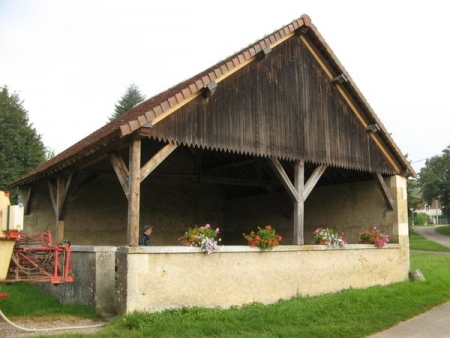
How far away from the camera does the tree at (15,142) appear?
79.6ft

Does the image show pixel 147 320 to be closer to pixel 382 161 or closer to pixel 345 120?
pixel 345 120

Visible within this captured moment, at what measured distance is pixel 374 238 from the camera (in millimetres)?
11734

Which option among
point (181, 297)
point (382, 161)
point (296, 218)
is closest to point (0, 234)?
point (181, 297)

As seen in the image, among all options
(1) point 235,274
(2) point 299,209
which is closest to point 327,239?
(2) point 299,209

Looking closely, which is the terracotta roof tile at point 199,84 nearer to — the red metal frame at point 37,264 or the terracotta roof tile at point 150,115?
the terracotta roof tile at point 150,115

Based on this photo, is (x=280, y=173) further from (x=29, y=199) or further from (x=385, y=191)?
(x=29, y=199)

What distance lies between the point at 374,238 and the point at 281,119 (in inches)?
159

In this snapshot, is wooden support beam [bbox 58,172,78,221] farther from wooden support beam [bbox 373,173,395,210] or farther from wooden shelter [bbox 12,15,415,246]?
wooden support beam [bbox 373,173,395,210]

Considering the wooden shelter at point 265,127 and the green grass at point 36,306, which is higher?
the wooden shelter at point 265,127

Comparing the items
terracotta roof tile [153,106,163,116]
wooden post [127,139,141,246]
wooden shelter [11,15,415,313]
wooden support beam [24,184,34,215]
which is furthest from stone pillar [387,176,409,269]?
wooden support beam [24,184,34,215]

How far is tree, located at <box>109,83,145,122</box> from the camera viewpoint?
38.9 m

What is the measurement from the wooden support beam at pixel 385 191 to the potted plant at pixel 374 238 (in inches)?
34.4

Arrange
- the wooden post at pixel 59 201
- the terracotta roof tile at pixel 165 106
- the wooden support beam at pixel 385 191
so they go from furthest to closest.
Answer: the wooden support beam at pixel 385 191
the wooden post at pixel 59 201
the terracotta roof tile at pixel 165 106

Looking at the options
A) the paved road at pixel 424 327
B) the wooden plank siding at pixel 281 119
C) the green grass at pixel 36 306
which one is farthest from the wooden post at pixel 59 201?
the paved road at pixel 424 327
